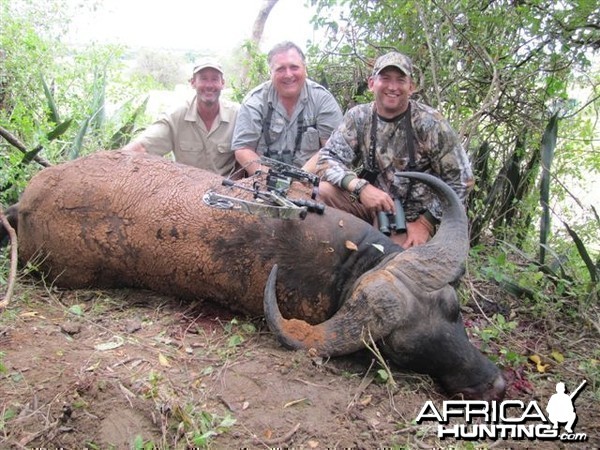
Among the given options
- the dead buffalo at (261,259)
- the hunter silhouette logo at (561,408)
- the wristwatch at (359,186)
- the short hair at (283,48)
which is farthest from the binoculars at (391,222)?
the short hair at (283,48)

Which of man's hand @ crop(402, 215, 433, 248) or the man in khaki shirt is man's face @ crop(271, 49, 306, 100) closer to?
the man in khaki shirt

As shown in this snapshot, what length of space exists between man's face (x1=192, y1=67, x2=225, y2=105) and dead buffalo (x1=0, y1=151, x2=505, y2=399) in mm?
1412

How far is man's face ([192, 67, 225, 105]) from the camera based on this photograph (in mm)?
5414

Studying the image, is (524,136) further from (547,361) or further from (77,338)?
(77,338)

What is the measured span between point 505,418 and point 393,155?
2372 mm

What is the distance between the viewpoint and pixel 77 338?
10.8ft

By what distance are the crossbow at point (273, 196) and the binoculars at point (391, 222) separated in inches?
23.6

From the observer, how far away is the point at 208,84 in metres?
5.42

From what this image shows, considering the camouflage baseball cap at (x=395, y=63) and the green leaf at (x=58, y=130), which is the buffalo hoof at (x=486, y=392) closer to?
the camouflage baseball cap at (x=395, y=63)

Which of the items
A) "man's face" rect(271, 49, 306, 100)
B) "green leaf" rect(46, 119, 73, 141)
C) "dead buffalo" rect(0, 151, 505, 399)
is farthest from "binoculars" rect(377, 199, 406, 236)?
"green leaf" rect(46, 119, 73, 141)

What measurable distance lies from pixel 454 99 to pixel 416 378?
3.02 meters

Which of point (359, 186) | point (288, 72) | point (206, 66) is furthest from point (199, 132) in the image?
point (359, 186)

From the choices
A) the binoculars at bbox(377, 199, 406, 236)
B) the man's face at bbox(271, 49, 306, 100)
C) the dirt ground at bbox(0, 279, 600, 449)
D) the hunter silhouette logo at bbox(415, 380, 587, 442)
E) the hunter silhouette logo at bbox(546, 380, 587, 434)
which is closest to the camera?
the dirt ground at bbox(0, 279, 600, 449)

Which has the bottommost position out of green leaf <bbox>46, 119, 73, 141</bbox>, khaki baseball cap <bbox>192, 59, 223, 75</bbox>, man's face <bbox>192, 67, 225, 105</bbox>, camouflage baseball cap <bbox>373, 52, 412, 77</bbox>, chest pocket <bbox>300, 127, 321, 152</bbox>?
green leaf <bbox>46, 119, 73, 141</bbox>
